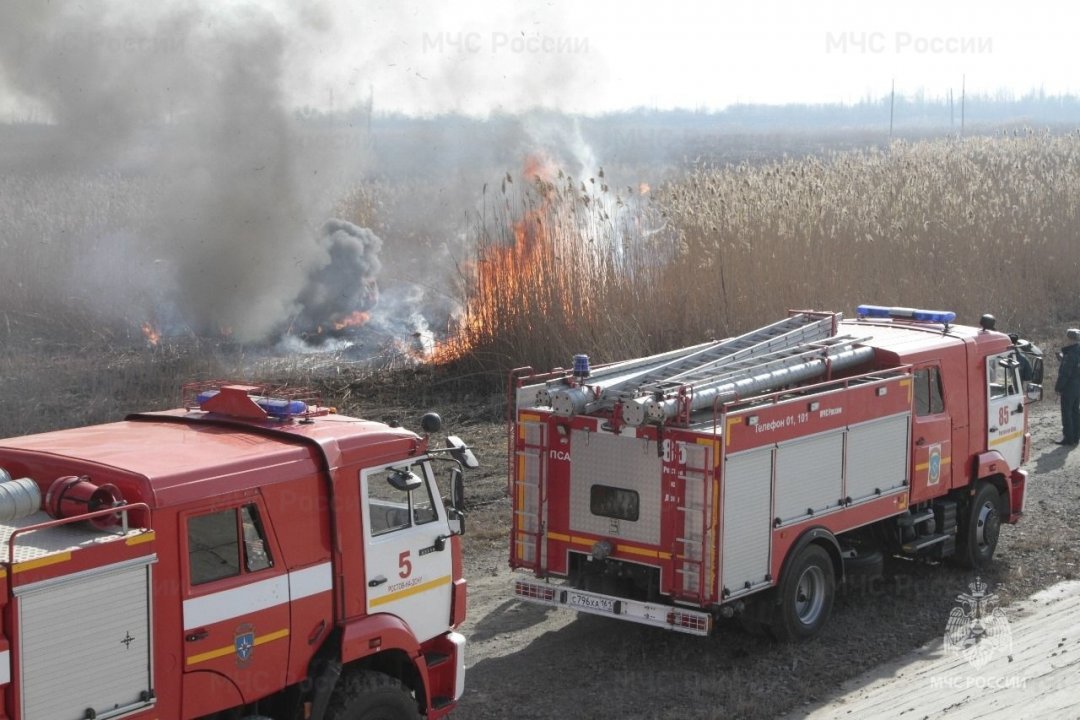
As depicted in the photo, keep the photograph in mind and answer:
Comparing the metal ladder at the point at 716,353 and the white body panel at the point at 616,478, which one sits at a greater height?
the metal ladder at the point at 716,353

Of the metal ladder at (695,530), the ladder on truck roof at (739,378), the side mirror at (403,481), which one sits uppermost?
the ladder on truck roof at (739,378)

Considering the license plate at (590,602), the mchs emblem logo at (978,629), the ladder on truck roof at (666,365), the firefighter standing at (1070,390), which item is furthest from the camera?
the firefighter standing at (1070,390)

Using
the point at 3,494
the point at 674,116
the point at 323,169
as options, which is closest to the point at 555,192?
the point at 323,169

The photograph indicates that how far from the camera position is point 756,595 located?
10.1 m

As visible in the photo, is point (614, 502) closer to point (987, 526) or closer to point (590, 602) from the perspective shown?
point (590, 602)

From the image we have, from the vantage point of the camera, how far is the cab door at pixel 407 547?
7340 mm

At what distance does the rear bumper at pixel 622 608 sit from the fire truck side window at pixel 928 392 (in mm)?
3335

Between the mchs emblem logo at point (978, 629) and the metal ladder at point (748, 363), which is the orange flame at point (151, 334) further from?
the mchs emblem logo at point (978, 629)

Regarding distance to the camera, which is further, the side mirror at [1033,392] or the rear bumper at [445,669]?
the side mirror at [1033,392]

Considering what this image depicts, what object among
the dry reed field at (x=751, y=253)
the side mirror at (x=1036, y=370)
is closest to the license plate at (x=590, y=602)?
the side mirror at (x=1036, y=370)

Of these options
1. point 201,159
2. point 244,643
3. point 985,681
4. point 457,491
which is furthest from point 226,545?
point 201,159

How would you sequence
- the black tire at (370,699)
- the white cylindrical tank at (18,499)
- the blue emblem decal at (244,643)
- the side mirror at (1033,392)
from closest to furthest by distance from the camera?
the white cylindrical tank at (18,499) < the blue emblem decal at (244,643) < the black tire at (370,699) < the side mirror at (1033,392)

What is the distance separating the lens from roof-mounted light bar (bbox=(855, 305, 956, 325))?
41.4 ft

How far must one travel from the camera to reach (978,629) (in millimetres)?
10844
